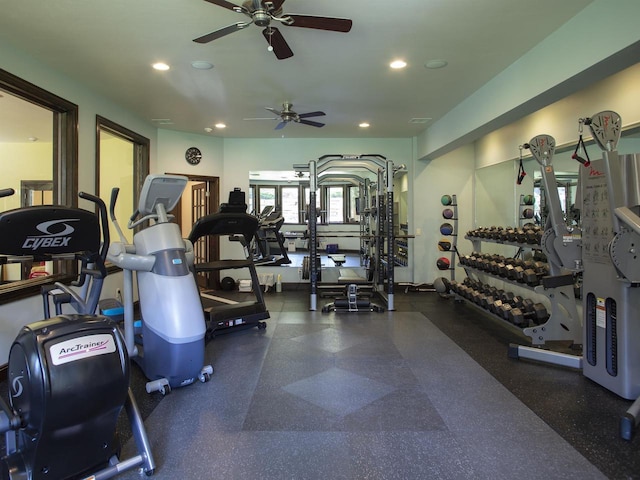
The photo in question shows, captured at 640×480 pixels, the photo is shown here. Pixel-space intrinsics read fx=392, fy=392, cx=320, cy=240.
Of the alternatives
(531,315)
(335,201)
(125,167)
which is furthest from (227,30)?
(335,201)

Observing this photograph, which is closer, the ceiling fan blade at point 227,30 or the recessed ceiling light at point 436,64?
the ceiling fan blade at point 227,30

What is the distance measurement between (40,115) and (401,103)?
16.0 ft

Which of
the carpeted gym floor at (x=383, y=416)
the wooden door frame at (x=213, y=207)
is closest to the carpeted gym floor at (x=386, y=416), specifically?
the carpeted gym floor at (x=383, y=416)

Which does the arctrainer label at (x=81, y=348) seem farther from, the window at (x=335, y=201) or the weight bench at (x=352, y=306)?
the window at (x=335, y=201)

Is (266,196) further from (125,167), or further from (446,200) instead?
(446,200)

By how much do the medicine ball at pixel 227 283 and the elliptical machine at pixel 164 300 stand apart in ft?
13.1

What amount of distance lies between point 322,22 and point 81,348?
2.25m

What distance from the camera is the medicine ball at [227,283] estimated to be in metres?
6.95

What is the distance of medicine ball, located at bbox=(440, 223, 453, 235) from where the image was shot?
655cm

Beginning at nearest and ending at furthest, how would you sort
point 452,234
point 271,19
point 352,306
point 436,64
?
point 271,19 < point 436,64 < point 352,306 < point 452,234

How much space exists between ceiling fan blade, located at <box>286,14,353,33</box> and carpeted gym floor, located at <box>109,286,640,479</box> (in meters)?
2.47

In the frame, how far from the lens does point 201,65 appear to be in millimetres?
3777

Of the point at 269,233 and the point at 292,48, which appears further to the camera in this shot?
the point at 269,233

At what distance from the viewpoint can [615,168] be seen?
8.61 ft
